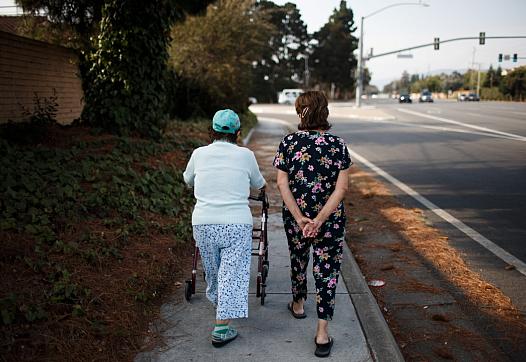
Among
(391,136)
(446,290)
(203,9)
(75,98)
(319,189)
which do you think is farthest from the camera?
(391,136)

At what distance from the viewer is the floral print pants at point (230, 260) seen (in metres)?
3.41

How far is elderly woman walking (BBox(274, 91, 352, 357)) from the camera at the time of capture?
10.8ft

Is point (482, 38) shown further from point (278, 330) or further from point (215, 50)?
point (278, 330)

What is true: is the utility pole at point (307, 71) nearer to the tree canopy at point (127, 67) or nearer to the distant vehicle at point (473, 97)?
the distant vehicle at point (473, 97)

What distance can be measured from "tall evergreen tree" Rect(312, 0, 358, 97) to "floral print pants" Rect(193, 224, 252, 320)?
84.6m

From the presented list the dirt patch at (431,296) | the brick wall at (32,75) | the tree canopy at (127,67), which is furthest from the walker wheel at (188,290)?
the brick wall at (32,75)

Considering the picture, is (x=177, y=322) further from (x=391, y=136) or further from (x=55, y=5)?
(x=391, y=136)

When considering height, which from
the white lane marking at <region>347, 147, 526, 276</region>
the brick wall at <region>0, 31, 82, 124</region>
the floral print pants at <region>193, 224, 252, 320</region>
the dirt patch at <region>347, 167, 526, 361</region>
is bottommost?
the dirt patch at <region>347, 167, 526, 361</region>

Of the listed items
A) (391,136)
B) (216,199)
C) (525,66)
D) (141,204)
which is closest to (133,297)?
(216,199)

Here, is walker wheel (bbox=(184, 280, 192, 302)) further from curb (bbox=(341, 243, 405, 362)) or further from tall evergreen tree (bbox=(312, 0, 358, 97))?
tall evergreen tree (bbox=(312, 0, 358, 97))

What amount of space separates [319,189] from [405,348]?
4.43 ft

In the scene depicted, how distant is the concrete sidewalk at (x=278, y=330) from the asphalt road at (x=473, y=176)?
147 cm

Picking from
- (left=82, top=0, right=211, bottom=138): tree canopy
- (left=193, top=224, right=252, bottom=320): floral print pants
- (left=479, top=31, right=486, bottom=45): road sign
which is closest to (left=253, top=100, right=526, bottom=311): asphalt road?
(left=193, top=224, right=252, bottom=320): floral print pants

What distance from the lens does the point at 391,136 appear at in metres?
18.6
